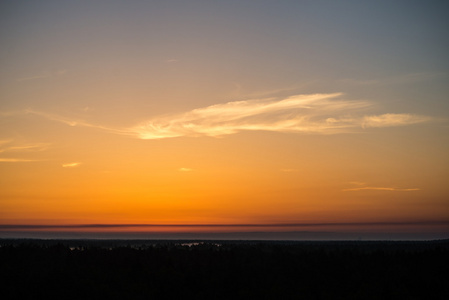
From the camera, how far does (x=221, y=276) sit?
81500 mm

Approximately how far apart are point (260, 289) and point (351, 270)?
65.5ft

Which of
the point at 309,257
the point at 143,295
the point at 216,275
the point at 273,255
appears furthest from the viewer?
the point at 273,255

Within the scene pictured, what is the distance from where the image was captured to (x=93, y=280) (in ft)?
245

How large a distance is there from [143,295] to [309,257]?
3823cm

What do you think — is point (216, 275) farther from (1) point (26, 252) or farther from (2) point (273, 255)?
(1) point (26, 252)

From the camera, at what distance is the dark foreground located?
70.7 meters

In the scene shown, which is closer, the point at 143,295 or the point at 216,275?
the point at 143,295

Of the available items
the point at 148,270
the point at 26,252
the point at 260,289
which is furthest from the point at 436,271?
the point at 26,252

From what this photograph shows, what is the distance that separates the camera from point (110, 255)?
98.6 m

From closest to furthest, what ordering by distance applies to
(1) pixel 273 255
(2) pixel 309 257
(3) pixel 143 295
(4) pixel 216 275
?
1. (3) pixel 143 295
2. (4) pixel 216 275
3. (2) pixel 309 257
4. (1) pixel 273 255

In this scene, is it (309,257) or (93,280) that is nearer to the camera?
(93,280)

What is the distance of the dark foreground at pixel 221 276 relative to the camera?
70.7 m

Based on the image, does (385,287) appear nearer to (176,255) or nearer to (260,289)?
(260,289)

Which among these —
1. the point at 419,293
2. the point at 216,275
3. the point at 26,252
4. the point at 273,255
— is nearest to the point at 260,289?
the point at 216,275
